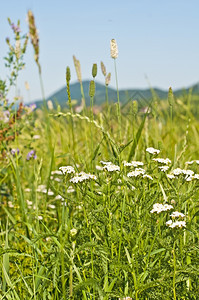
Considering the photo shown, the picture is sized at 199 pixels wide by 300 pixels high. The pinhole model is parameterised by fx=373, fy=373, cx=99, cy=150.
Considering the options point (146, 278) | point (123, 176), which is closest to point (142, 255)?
point (146, 278)

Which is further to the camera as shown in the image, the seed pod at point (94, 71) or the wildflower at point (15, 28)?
the wildflower at point (15, 28)

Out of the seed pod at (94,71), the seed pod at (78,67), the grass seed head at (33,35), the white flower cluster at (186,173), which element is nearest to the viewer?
the white flower cluster at (186,173)

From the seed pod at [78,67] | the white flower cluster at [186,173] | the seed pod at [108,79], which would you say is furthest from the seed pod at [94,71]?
the white flower cluster at [186,173]

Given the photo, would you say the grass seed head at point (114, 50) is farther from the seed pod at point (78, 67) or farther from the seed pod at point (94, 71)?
the seed pod at point (78, 67)

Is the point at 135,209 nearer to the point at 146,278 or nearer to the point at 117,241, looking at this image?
the point at 117,241

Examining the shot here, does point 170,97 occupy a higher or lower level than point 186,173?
higher

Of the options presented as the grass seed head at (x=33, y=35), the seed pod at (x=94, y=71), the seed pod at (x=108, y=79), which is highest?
the grass seed head at (x=33, y=35)

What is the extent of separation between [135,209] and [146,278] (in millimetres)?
265

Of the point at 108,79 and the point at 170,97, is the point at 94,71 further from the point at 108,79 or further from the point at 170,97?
the point at 170,97

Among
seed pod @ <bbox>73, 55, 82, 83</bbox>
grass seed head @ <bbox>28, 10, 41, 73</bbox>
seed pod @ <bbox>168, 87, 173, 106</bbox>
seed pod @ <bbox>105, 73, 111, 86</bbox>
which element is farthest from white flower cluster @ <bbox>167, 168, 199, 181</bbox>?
grass seed head @ <bbox>28, 10, 41, 73</bbox>

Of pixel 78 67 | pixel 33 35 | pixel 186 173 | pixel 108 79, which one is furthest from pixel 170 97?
pixel 33 35

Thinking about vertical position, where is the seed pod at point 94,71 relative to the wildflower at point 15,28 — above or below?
below

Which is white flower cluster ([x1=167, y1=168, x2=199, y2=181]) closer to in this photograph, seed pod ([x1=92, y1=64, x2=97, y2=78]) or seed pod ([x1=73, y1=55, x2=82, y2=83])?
seed pod ([x1=92, y1=64, x2=97, y2=78])

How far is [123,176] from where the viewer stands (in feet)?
4.99
